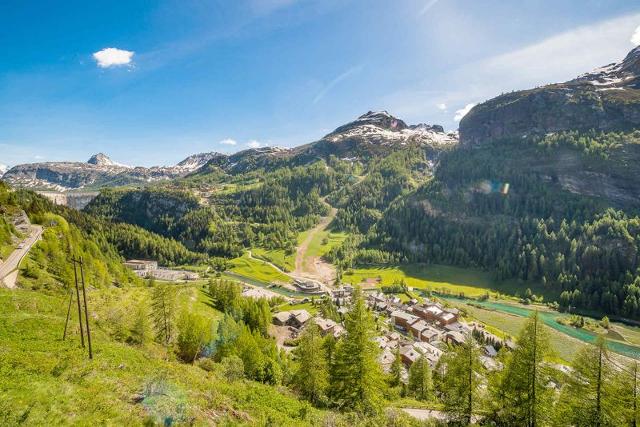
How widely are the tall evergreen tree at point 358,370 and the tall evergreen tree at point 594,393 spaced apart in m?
16.4

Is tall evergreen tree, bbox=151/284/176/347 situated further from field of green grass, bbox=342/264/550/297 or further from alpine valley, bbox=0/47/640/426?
field of green grass, bbox=342/264/550/297

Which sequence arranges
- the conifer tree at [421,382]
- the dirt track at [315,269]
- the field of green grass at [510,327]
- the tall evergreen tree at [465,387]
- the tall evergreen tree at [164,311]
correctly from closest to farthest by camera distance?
the tall evergreen tree at [465,387] < the tall evergreen tree at [164,311] < the conifer tree at [421,382] < the field of green grass at [510,327] < the dirt track at [315,269]

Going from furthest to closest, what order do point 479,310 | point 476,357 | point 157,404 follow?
point 479,310 < point 476,357 < point 157,404

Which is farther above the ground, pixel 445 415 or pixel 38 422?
pixel 38 422

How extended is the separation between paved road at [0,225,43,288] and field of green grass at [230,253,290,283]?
103 metres

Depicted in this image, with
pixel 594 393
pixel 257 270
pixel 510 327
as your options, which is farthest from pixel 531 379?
pixel 257 270

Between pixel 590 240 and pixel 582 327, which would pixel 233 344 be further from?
pixel 590 240

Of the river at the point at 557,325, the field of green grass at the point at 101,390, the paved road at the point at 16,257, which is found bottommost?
the river at the point at 557,325

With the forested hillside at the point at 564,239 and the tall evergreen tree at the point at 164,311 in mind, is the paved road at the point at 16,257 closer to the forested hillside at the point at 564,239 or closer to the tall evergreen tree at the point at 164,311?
the tall evergreen tree at the point at 164,311

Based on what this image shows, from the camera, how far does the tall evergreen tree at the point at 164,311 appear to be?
4553 centimetres

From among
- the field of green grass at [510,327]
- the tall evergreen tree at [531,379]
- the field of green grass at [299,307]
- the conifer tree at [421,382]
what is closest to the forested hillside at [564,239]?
the field of green grass at [510,327]

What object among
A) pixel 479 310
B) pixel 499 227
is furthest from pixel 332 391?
pixel 499 227

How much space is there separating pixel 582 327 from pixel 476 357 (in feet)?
326

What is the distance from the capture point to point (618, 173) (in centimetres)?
17488
